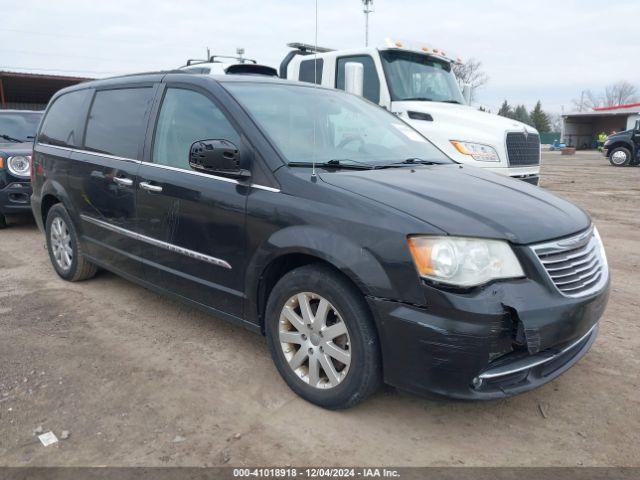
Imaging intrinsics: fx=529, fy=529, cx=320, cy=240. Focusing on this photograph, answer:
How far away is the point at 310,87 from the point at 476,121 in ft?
12.2

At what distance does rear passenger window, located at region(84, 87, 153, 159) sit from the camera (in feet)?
12.4

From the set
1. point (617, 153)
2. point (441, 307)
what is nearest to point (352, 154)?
point (441, 307)

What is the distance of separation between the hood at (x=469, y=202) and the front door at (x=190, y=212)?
0.68m

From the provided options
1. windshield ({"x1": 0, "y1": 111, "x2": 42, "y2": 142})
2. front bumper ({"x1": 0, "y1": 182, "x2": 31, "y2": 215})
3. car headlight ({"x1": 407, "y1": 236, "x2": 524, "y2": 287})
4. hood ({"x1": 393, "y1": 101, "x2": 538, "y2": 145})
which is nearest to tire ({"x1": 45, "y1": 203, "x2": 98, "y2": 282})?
front bumper ({"x1": 0, "y1": 182, "x2": 31, "y2": 215})

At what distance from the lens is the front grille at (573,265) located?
2434 millimetres

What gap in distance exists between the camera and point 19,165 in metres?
7.04

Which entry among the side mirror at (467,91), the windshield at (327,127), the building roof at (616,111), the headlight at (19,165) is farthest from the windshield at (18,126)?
the building roof at (616,111)

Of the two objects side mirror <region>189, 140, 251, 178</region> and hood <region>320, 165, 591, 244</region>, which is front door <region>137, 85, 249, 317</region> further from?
hood <region>320, 165, 591, 244</region>

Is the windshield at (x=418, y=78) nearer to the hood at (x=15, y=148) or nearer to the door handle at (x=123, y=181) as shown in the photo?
the door handle at (x=123, y=181)

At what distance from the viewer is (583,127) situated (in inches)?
1880

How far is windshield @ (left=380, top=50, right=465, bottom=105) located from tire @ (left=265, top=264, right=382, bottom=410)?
490 cm

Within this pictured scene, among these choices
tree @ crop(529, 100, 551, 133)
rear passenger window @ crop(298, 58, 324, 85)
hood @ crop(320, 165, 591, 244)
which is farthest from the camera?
tree @ crop(529, 100, 551, 133)

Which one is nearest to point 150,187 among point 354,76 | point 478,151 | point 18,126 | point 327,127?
point 327,127

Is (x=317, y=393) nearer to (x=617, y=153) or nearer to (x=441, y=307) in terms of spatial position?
(x=441, y=307)
